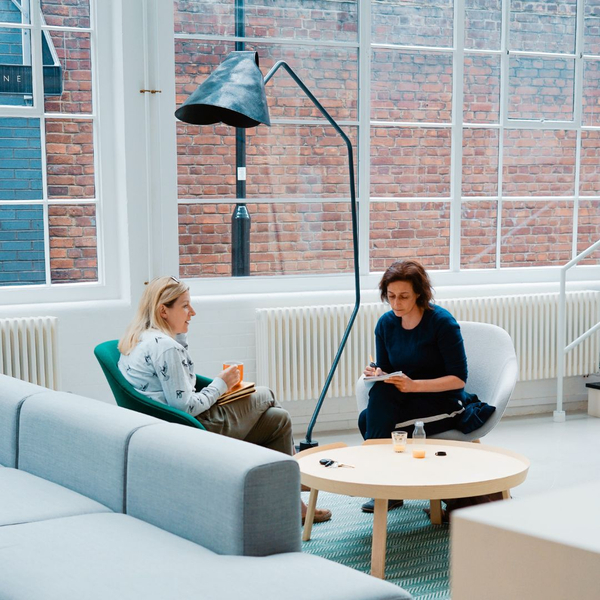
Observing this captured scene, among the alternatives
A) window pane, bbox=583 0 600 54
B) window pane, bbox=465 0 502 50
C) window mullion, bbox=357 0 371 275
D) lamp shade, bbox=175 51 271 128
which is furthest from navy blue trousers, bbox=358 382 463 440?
window pane, bbox=583 0 600 54

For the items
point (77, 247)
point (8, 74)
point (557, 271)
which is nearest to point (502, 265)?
point (557, 271)

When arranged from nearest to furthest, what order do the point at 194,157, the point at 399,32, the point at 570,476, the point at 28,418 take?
1. the point at 28,418
2. the point at 570,476
3. the point at 194,157
4. the point at 399,32

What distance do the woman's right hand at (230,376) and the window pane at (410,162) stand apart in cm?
218

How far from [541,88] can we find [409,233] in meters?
1.35

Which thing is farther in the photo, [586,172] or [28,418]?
[586,172]

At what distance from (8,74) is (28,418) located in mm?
2448

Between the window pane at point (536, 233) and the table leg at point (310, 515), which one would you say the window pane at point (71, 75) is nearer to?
the table leg at point (310, 515)

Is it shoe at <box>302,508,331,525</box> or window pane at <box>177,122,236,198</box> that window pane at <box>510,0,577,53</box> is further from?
shoe at <box>302,508,331,525</box>

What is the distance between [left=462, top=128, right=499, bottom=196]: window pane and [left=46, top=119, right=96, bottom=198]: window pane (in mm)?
2380

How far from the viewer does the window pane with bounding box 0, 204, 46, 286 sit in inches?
186

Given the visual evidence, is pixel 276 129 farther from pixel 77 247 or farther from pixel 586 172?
pixel 586 172

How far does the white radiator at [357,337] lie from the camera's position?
5035 mm

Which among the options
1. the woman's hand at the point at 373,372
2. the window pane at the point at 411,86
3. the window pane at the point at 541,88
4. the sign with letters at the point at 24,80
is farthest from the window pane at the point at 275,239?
the woman's hand at the point at 373,372

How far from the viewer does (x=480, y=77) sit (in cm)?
568
